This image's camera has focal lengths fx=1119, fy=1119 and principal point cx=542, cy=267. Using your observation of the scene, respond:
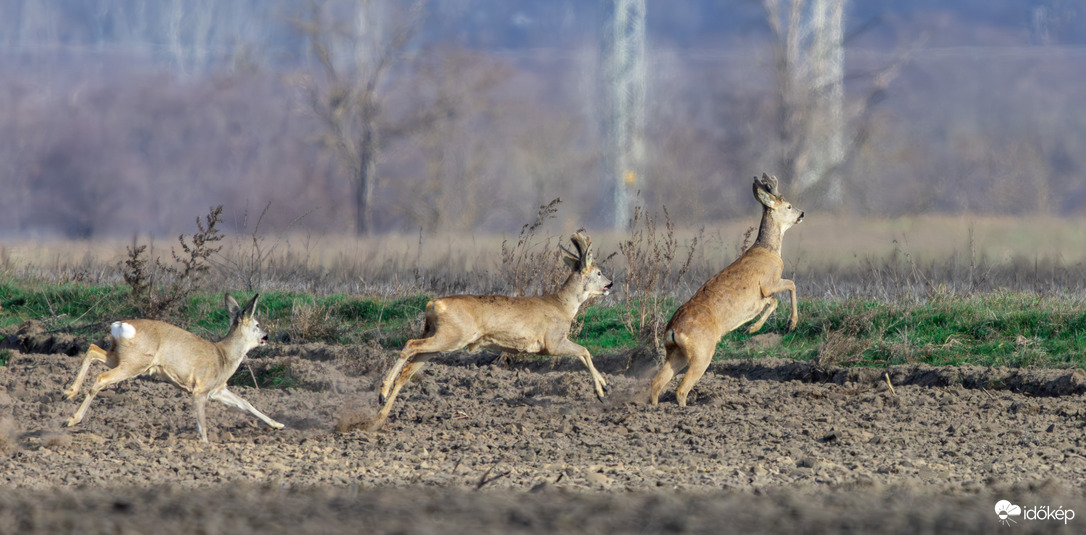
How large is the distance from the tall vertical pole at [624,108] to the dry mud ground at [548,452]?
12642 millimetres

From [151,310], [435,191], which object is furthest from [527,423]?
[435,191]

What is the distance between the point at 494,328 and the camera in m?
10.0

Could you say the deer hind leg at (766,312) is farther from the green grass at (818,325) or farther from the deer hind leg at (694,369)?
the green grass at (818,325)

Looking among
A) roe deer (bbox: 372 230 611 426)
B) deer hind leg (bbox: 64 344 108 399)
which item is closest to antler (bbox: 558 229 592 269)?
roe deer (bbox: 372 230 611 426)

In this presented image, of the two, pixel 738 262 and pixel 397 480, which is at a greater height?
pixel 738 262

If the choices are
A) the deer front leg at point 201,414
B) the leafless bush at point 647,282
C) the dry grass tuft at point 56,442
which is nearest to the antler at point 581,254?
the leafless bush at point 647,282

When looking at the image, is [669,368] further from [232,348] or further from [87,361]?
[87,361]

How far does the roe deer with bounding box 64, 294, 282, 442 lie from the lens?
8.95 meters

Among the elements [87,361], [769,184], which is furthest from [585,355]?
[87,361]

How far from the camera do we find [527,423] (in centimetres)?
962

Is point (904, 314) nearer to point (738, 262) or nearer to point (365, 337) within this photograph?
point (738, 262)

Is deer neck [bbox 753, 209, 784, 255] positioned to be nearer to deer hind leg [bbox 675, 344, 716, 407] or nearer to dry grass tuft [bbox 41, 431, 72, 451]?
deer hind leg [bbox 675, 344, 716, 407]

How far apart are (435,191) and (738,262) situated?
80.7 feet

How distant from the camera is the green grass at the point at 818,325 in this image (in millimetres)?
12500
